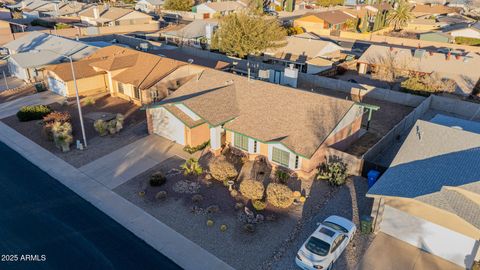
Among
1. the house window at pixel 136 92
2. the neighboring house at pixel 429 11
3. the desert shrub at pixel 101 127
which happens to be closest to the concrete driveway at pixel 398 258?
the desert shrub at pixel 101 127

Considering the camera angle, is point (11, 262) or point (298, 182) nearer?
point (11, 262)

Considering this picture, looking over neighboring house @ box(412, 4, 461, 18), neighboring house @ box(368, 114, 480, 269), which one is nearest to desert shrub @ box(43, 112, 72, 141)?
neighboring house @ box(368, 114, 480, 269)

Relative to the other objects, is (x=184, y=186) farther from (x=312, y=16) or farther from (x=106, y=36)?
(x=312, y=16)

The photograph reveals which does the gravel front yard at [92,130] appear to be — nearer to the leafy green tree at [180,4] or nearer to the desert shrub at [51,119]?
the desert shrub at [51,119]

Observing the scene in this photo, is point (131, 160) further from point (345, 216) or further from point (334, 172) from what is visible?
point (345, 216)

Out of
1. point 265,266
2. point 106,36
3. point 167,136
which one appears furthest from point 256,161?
point 106,36

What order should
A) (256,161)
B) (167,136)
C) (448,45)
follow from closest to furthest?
(256,161) < (167,136) < (448,45)

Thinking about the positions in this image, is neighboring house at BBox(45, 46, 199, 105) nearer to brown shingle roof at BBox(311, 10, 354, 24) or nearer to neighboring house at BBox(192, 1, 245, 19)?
brown shingle roof at BBox(311, 10, 354, 24)
